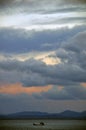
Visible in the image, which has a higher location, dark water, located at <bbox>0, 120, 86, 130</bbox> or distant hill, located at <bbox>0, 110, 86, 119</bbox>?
distant hill, located at <bbox>0, 110, 86, 119</bbox>

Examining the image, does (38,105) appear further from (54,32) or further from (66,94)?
(54,32)

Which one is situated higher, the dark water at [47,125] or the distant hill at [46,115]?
the distant hill at [46,115]

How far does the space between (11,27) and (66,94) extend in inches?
43.3

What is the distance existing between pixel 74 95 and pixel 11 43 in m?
1.03

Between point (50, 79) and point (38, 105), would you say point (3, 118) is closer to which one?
point (38, 105)

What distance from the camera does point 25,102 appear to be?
350 cm

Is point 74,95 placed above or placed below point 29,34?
below

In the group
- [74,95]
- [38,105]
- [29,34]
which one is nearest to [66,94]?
[74,95]

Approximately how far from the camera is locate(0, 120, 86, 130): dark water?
11.0ft

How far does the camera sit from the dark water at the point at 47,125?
→ 335 cm

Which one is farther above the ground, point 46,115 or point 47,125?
point 46,115

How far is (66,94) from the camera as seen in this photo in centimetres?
346

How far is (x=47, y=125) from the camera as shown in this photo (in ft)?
11.1

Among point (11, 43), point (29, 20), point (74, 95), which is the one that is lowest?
point (74, 95)
